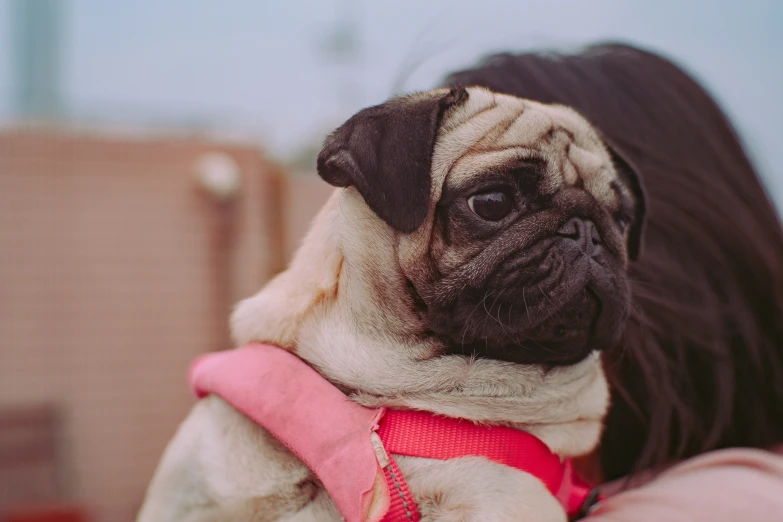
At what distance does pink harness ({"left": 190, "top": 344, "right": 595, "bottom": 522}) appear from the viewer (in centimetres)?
109

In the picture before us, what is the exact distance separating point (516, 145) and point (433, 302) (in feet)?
1.11

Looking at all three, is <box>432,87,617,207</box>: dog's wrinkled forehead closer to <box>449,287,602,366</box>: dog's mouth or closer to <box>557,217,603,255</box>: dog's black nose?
<box>557,217,603,255</box>: dog's black nose

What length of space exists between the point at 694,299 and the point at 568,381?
0.50 metres

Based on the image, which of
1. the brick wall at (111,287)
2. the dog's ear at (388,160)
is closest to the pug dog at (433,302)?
the dog's ear at (388,160)

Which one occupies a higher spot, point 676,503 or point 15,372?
point 676,503

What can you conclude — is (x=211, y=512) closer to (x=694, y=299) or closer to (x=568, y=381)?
(x=568, y=381)

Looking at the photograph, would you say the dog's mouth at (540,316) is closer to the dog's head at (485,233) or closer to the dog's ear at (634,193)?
the dog's head at (485,233)

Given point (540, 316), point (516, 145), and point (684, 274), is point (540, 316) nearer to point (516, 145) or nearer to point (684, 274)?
point (516, 145)

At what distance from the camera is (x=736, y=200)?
5.71 ft

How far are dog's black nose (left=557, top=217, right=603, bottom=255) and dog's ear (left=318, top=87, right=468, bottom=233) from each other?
28 centimetres

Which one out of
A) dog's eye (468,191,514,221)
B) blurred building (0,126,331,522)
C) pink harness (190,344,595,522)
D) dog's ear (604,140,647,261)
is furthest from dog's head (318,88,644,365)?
blurred building (0,126,331,522)

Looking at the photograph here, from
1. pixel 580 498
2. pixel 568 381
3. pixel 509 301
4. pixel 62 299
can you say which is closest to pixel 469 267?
pixel 509 301

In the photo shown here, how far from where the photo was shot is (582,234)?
130cm

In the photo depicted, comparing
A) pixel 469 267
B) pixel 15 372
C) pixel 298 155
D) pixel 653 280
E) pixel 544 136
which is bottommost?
pixel 15 372
